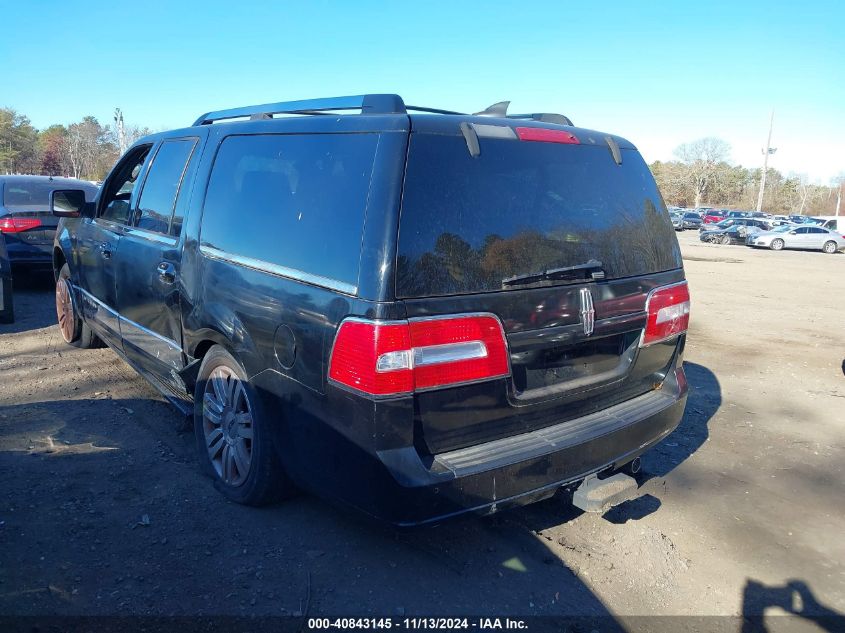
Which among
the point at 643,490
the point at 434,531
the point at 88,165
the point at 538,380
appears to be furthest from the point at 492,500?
the point at 88,165

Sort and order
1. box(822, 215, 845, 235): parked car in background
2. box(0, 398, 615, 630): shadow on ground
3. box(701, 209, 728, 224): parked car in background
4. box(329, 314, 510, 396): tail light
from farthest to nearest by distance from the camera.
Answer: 1. box(701, 209, 728, 224): parked car in background
2. box(822, 215, 845, 235): parked car in background
3. box(0, 398, 615, 630): shadow on ground
4. box(329, 314, 510, 396): tail light

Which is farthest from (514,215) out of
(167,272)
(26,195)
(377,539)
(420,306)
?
(26,195)

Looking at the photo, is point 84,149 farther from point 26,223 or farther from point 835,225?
point 835,225

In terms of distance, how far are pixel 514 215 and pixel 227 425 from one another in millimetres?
1954

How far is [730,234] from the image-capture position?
3762cm

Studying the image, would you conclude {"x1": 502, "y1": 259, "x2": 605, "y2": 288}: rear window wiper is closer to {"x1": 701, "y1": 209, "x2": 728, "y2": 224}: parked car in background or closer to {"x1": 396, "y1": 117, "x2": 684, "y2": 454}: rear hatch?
{"x1": 396, "y1": 117, "x2": 684, "y2": 454}: rear hatch

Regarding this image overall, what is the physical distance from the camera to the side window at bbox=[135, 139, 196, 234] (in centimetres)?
400

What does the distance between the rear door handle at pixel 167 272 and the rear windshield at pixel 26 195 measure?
6455 millimetres

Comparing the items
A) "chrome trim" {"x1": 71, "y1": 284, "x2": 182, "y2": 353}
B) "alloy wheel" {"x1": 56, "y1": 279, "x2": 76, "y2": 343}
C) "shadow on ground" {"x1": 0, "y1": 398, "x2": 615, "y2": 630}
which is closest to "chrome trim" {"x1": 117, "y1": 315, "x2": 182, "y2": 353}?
"chrome trim" {"x1": 71, "y1": 284, "x2": 182, "y2": 353}

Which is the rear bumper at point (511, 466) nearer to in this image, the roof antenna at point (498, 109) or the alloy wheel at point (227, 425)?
the alloy wheel at point (227, 425)

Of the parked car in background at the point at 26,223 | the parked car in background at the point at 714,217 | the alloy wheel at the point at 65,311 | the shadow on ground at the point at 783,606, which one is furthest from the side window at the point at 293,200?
the parked car in background at the point at 714,217

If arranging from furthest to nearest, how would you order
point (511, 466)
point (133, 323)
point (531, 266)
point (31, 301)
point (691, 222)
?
point (691, 222) < point (31, 301) < point (133, 323) < point (531, 266) < point (511, 466)

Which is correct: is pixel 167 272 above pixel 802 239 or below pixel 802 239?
above

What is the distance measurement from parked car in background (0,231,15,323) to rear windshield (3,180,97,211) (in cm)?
200
